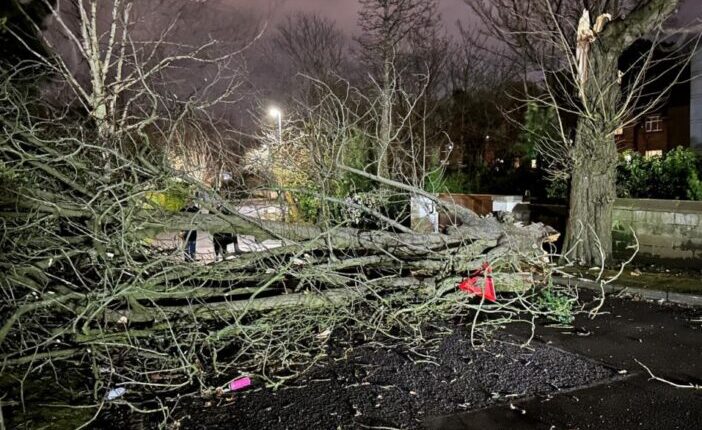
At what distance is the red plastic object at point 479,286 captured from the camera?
5.95 metres

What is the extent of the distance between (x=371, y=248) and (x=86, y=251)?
2.80m

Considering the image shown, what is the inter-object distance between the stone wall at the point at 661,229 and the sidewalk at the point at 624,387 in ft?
10.8

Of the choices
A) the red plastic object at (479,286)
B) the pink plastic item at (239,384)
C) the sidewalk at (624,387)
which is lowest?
the sidewalk at (624,387)

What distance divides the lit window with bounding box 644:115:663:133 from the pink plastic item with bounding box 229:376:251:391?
27.5 metres

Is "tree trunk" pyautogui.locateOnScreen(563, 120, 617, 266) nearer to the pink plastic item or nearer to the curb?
the curb

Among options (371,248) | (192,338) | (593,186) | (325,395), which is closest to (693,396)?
(325,395)

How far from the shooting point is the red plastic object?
595 centimetres

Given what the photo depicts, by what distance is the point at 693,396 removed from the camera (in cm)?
398

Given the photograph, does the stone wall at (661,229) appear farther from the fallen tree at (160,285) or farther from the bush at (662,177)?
the fallen tree at (160,285)

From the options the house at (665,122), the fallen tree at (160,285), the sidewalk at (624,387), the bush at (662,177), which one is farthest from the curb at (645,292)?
the house at (665,122)

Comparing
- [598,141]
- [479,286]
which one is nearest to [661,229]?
[598,141]

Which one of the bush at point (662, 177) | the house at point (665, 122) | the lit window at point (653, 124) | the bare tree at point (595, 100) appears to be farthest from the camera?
the lit window at point (653, 124)

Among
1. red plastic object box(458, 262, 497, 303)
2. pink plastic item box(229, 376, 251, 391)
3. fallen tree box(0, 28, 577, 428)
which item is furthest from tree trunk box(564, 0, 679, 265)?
pink plastic item box(229, 376, 251, 391)

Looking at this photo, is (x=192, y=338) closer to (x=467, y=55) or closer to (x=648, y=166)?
(x=648, y=166)
